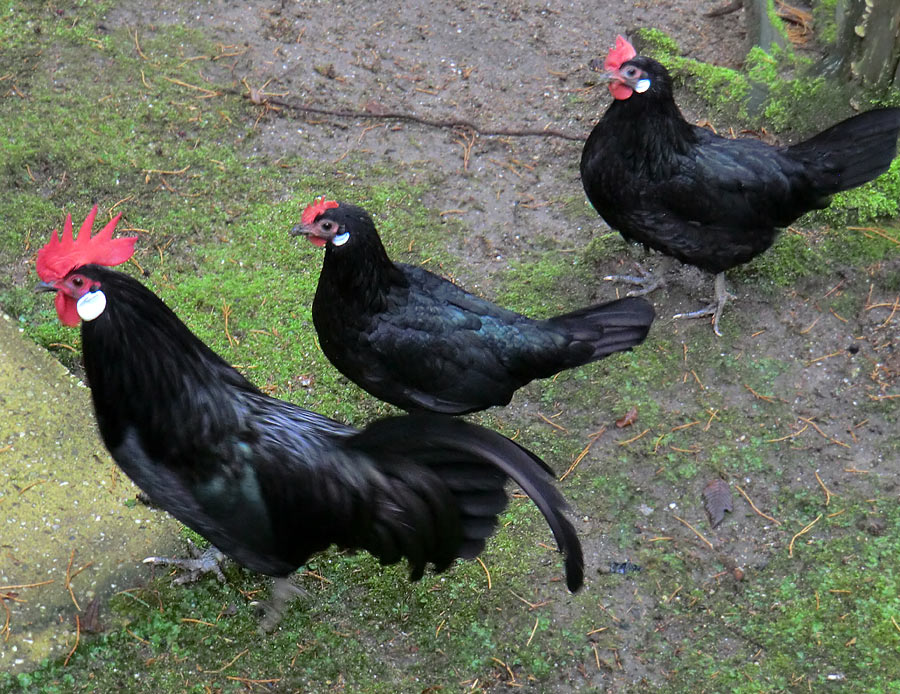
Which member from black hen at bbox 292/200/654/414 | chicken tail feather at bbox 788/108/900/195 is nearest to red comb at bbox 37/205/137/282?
black hen at bbox 292/200/654/414

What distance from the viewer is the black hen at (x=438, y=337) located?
425 cm

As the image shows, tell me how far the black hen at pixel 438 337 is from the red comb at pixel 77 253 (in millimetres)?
950

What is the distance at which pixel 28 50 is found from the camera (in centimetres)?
660

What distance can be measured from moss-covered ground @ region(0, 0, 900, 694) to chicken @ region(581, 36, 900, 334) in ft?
2.03

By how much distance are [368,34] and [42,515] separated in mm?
4662

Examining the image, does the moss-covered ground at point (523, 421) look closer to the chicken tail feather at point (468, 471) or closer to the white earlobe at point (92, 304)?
the chicken tail feather at point (468, 471)

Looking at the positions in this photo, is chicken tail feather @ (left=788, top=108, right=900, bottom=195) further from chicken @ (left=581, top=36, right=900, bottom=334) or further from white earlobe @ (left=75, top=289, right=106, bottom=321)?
white earlobe @ (left=75, top=289, right=106, bottom=321)

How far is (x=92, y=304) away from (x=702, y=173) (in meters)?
3.38

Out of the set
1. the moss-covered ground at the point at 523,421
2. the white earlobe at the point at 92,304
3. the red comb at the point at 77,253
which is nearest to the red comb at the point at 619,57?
the moss-covered ground at the point at 523,421

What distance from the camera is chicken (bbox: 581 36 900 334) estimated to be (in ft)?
16.3

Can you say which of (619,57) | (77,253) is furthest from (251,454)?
(619,57)

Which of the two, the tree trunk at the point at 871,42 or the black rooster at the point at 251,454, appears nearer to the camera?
the black rooster at the point at 251,454

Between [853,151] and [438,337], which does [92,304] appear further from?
[853,151]

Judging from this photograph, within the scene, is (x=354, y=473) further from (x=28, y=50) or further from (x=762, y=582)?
(x=28, y=50)
